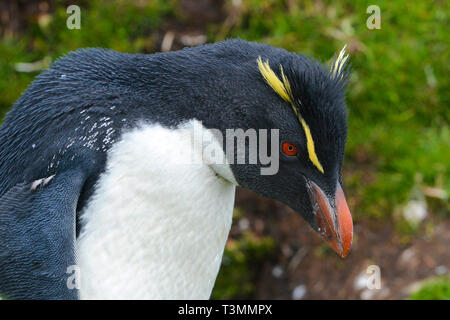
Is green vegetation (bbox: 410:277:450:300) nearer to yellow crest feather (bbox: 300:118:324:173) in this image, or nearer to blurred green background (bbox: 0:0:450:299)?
blurred green background (bbox: 0:0:450:299)

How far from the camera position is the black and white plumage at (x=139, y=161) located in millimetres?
1932

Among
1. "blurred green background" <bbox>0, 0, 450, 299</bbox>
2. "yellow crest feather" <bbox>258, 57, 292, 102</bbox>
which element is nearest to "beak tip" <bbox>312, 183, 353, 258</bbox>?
"yellow crest feather" <bbox>258, 57, 292, 102</bbox>

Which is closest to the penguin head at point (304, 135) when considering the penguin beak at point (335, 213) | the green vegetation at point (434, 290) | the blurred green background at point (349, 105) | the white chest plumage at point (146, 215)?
the penguin beak at point (335, 213)

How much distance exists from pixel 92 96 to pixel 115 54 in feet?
0.70

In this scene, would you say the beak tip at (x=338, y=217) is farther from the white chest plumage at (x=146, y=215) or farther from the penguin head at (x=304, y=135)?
the white chest plumage at (x=146, y=215)

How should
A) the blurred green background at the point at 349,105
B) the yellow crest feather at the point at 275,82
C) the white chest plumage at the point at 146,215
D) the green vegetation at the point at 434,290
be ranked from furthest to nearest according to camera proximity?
the blurred green background at the point at 349,105 → the green vegetation at the point at 434,290 → the white chest plumage at the point at 146,215 → the yellow crest feather at the point at 275,82

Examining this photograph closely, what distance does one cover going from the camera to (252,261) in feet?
12.6

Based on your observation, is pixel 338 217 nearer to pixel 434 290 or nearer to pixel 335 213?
→ pixel 335 213

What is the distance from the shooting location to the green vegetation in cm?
314

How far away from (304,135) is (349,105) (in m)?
2.31

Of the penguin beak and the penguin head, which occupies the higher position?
the penguin head

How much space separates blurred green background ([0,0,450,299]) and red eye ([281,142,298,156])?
65.0 inches

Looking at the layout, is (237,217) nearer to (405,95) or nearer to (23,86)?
(405,95)

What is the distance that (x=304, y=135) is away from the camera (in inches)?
76.5
